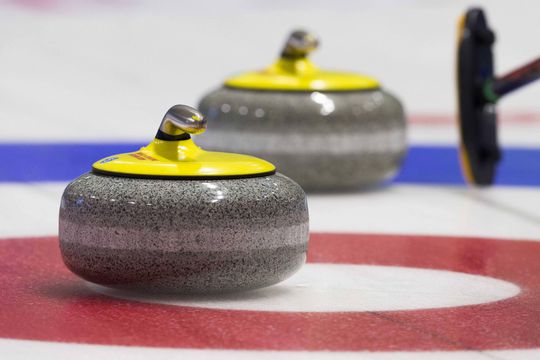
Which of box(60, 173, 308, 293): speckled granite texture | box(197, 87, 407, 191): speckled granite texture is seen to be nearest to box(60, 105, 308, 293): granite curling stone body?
box(60, 173, 308, 293): speckled granite texture

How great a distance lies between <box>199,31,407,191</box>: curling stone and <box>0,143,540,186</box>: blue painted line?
0.65m

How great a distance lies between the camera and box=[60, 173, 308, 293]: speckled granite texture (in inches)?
143

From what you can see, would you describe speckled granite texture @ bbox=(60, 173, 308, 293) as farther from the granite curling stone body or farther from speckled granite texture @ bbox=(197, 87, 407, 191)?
speckled granite texture @ bbox=(197, 87, 407, 191)

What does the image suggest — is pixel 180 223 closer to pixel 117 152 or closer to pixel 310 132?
pixel 310 132

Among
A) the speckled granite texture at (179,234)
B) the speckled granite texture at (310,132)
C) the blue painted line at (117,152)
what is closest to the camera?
the speckled granite texture at (179,234)

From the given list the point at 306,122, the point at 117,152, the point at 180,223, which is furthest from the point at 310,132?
the point at 180,223

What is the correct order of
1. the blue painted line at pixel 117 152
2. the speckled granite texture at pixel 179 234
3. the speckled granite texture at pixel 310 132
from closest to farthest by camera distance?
the speckled granite texture at pixel 179 234
the speckled granite texture at pixel 310 132
the blue painted line at pixel 117 152

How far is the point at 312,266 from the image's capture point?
4402 mm

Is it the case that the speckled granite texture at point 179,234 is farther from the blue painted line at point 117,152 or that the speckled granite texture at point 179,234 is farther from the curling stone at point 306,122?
the blue painted line at point 117,152

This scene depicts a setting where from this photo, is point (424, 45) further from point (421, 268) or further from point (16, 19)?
point (421, 268)

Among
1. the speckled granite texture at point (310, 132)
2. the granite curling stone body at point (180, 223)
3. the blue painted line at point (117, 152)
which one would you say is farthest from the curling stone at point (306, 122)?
the granite curling stone body at point (180, 223)

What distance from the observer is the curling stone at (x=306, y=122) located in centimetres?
605

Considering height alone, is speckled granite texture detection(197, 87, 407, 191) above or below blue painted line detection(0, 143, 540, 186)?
above

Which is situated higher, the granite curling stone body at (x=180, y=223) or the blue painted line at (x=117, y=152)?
the granite curling stone body at (x=180, y=223)
